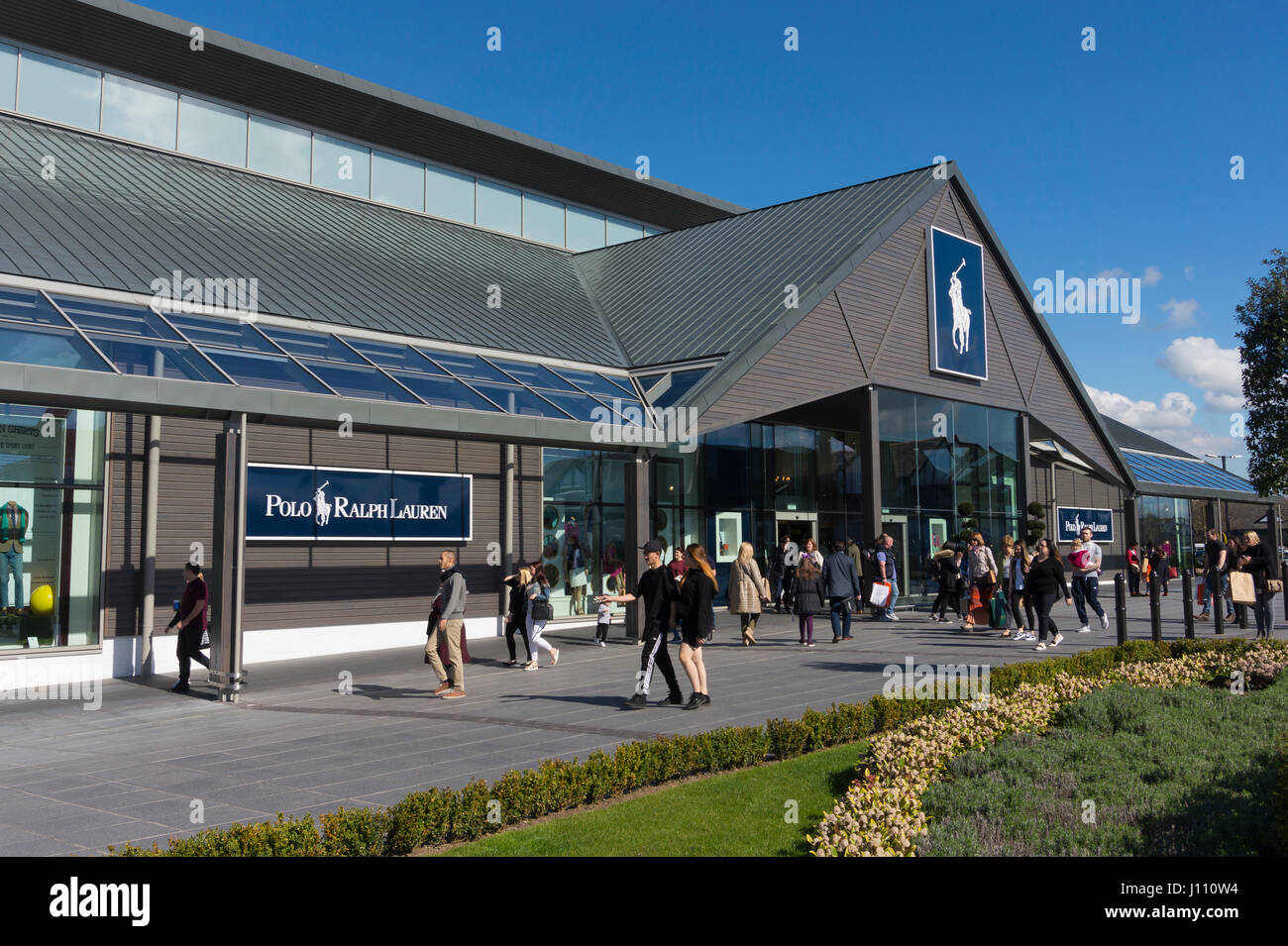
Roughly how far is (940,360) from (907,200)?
413 centimetres

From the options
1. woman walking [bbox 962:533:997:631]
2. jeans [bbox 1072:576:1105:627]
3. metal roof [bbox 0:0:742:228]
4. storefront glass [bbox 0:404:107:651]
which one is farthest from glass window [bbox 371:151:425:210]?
jeans [bbox 1072:576:1105:627]

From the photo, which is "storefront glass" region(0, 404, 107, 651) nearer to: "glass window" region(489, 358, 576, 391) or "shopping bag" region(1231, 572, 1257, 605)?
"glass window" region(489, 358, 576, 391)

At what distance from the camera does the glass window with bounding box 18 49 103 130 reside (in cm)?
2134

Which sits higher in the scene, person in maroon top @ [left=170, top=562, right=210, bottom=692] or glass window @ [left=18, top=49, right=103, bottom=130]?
glass window @ [left=18, top=49, right=103, bottom=130]

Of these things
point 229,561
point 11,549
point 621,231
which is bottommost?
point 229,561

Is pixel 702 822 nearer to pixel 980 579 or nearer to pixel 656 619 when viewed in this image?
pixel 656 619

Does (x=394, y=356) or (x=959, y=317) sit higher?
(x=959, y=317)

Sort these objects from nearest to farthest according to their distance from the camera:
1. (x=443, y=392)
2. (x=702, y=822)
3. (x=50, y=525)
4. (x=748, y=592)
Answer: (x=702, y=822) < (x=50, y=525) < (x=443, y=392) < (x=748, y=592)

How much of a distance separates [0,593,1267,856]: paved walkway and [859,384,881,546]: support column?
248 inches

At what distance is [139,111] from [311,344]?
10.3 meters

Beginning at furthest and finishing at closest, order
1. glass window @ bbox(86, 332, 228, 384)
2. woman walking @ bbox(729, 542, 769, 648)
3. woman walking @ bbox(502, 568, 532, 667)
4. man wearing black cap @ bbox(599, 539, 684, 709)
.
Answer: woman walking @ bbox(729, 542, 769, 648), woman walking @ bbox(502, 568, 532, 667), glass window @ bbox(86, 332, 228, 384), man wearing black cap @ bbox(599, 539, 684, 709)

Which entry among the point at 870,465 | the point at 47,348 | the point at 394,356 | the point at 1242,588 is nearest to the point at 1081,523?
the point at 870,465

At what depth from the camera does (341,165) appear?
2675 centimetres

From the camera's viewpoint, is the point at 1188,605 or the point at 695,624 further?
the point at 1188,605
